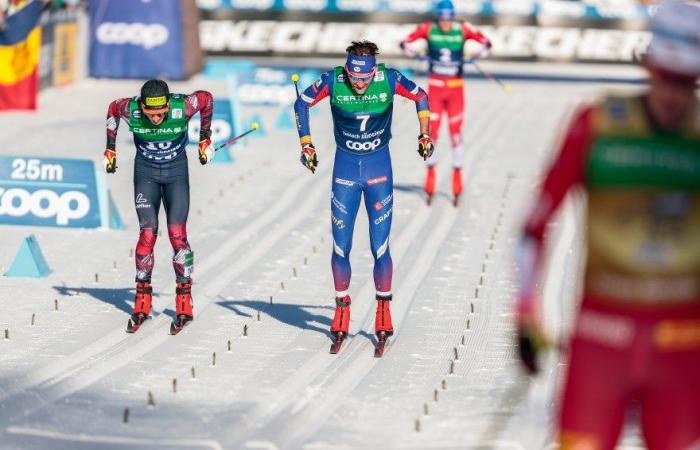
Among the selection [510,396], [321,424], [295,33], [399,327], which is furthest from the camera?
[295,33]

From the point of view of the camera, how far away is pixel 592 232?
16.7 ft

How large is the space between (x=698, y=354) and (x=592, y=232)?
574 mm

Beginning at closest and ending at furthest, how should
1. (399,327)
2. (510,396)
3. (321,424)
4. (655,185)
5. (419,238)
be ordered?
(655,185) < (321,424) < (510,396) < (399,327) < (419,238)

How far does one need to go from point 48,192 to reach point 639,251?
10801 mm

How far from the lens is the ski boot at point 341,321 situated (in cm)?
1067

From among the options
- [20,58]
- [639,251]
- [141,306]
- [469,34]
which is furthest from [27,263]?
[20,58]

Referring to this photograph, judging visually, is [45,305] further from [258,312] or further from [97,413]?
[97,413]

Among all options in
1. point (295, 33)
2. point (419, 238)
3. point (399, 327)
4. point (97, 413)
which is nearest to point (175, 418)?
point (97, 413)

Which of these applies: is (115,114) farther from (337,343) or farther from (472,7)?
(472,7)

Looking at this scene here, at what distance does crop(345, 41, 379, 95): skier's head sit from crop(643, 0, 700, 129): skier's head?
5124 mm

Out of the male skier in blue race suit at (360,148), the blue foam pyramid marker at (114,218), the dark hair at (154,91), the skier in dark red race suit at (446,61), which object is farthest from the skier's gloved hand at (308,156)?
the skier in dark red race suit at (446,61)

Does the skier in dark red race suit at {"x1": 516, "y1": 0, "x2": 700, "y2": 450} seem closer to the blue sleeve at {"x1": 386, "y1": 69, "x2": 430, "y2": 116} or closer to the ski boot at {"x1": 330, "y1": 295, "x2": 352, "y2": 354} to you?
the blue sleeve at {"x1": 386, "y1": 69, "x2": 430, "y2": 116}

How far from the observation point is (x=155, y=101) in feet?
34.7

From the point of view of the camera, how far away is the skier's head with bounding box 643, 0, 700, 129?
5086 millimetres
